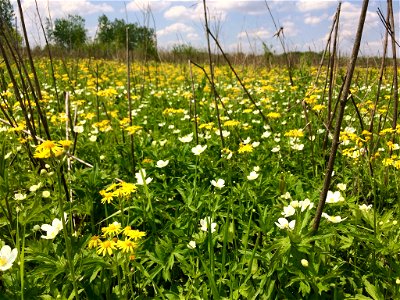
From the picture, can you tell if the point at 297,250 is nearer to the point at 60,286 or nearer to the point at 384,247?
the point at 384,247

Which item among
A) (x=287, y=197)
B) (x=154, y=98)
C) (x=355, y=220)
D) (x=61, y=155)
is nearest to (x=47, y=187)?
(x=61, y=155)

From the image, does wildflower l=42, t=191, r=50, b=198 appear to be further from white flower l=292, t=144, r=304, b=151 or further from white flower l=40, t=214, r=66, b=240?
white flower l=292, t=144, r=304, b=151

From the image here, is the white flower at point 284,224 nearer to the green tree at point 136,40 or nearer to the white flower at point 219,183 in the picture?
the white flower at point 219,183

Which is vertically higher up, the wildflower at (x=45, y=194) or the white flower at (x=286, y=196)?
the wildflower at (x=45, y=194)

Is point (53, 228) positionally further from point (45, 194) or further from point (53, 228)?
point (45, 194)

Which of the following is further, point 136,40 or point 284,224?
point 136,40

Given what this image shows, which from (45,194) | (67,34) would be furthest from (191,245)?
(67,34)

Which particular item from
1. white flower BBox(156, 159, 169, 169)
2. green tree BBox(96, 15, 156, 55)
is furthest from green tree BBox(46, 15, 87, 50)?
white flower BBox(156, 159, 169, 169)

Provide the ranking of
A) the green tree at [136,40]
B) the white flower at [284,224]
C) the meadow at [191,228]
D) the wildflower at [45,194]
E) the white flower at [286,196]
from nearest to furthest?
the meadow at [191,228], the white flower at [284,224], the white flower at [286,196], the wildflower at [45,194], the green tree at [136,40]

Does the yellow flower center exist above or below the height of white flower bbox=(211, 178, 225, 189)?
above

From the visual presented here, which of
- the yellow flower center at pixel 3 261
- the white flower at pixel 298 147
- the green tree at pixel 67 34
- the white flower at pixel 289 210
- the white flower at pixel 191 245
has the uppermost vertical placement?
the green tree at pixel 67 34

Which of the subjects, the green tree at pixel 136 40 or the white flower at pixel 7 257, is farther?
the green tree at pixel 136 40

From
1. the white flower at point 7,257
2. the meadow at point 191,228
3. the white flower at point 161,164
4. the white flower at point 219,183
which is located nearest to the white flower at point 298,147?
the meadow at point 191,228

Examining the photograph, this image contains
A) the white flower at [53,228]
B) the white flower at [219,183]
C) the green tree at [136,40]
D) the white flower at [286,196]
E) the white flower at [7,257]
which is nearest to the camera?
the white flower at [7,257]
